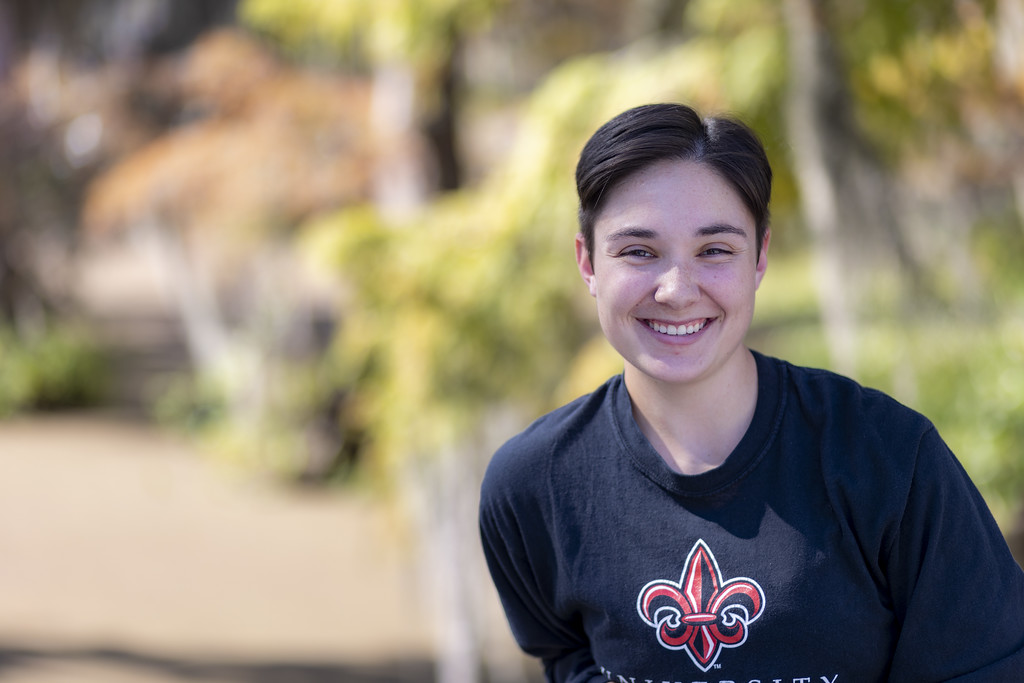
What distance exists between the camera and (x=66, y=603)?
7.12 m

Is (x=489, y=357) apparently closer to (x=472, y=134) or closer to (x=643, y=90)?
(x=643, y=90)

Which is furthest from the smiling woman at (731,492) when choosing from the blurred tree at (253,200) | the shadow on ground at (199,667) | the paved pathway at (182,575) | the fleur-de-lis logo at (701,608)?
the blurred tree at (253,200)

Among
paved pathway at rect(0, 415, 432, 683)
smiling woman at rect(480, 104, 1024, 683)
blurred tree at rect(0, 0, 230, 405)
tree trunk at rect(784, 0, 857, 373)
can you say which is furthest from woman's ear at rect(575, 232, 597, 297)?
blurred tree at rect(0, 0, 230, 405)

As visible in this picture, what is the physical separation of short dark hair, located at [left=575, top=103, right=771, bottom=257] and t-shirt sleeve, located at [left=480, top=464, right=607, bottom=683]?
0.44 m

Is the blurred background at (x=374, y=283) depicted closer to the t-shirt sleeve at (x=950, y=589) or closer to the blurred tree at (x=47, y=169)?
the blurred tree at (x=47, y=169)

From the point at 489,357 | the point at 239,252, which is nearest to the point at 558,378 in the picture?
the point at 489,357

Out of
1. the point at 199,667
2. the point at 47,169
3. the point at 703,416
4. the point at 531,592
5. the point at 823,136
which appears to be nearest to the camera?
the point at 703,416

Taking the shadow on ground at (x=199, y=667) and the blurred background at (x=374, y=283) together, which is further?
the shadow on ground at (x=199, y=667)

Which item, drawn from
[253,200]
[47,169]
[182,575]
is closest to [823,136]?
[253,200]

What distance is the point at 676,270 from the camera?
1270mm

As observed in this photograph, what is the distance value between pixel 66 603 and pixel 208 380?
4.53 metres

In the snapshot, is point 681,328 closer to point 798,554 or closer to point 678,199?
point 678,199

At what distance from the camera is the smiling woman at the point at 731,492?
1223 mm

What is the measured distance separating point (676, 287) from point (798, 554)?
0.36 metres
